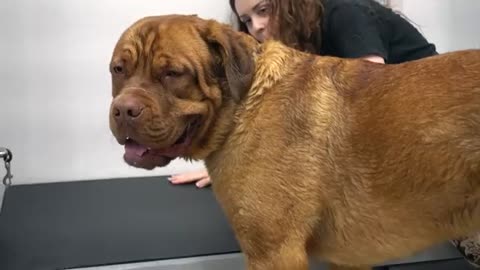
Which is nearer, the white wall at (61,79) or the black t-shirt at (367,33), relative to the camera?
the black t-shirt at (367,33)

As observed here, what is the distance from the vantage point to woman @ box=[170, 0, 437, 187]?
1662mm

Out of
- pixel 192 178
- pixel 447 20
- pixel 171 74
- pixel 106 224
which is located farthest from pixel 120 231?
pixel 447 20

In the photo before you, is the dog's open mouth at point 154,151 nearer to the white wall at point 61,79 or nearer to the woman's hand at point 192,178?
the woman's hand at point 192,178

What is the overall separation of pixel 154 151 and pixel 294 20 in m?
0.77

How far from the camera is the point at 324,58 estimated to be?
1.22 m

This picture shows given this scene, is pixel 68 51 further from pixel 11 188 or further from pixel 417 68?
pixel 417 68

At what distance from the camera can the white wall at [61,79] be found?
2.10 metres

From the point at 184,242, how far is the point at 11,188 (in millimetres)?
813

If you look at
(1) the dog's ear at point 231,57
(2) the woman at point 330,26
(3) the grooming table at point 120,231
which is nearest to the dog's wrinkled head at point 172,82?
(1) the dog's ear at point 231,57

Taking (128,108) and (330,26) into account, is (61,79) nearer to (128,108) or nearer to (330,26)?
(330,26)

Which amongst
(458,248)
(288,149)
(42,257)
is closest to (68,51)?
(42,257)

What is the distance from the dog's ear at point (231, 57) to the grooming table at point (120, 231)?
56 centimetres

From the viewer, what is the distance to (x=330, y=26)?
1.75 meters

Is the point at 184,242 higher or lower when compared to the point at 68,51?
lower
